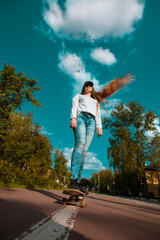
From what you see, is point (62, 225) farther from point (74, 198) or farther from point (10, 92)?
point (10, 92)

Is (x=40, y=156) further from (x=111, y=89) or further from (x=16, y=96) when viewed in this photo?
(x=111, y=89)

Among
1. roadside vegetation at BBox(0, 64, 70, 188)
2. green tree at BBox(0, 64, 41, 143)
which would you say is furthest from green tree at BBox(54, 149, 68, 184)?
green tree at BBox(0, 64, 41, 143)

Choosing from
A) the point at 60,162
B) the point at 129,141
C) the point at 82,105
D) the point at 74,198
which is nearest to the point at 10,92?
the point at 82,105

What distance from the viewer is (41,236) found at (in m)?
0.78

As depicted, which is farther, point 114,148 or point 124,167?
point 114,148

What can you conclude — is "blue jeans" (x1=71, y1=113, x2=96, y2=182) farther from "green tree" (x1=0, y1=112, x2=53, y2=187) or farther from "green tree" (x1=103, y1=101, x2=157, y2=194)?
"green tree" (x1=103, y1=101, x2=157, y2=194)

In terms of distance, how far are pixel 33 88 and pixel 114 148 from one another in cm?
1545

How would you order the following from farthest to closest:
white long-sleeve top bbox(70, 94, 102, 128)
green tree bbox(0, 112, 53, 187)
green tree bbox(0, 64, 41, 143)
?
green tree bbox(0, 112, 53, 187) → green tree bbox(0, 64, 41, 143) → white long-sleeve top bbox(70, 94, 102, 128)

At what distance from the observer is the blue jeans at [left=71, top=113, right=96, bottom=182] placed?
114 inches

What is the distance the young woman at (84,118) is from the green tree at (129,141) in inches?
642

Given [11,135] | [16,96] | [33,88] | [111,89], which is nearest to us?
[111,89]

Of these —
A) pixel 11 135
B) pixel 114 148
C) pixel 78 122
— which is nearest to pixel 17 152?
pixel 11 135

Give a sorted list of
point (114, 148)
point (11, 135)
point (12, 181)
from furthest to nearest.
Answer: point (114, 148) < point (11, 135) < point (12, 181)

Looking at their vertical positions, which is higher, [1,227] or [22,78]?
[22,78]
